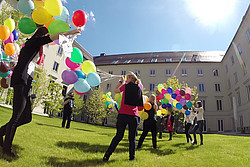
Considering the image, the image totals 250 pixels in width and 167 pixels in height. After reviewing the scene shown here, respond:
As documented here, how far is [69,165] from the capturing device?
2.99 metres

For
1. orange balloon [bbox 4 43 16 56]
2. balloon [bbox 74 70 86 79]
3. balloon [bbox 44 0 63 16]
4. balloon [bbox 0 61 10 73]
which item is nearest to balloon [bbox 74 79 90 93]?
balloon [bbox 74 70 86 79]

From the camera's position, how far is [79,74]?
4473 millimetres

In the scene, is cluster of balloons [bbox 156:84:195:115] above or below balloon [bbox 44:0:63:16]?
below

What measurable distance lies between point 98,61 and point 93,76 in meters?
39.5

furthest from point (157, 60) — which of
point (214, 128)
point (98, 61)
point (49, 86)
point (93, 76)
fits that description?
point (93, 76)

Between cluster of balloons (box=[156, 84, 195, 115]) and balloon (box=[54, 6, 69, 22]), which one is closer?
balloon (box=[54, 6, 69, 22])

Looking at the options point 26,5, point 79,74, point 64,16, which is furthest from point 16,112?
point 26,5

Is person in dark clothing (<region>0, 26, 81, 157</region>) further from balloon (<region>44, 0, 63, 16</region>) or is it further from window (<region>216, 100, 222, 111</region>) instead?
window (<region>216, 100, 222, 111</region>)

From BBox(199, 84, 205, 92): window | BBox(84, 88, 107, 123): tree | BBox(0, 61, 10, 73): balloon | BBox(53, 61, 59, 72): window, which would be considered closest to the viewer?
BBox(0, 61, 10, 73): balloon

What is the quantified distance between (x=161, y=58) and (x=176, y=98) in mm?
33086

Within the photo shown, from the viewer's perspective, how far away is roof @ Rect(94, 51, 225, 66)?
37875 millimetres

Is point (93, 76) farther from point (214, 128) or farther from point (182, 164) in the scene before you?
point (214, 128)

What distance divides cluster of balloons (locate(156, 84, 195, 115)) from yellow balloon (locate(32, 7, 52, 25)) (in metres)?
6.37

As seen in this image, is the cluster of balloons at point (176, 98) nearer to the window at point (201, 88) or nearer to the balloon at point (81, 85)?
the balloon at point (81, 85)
